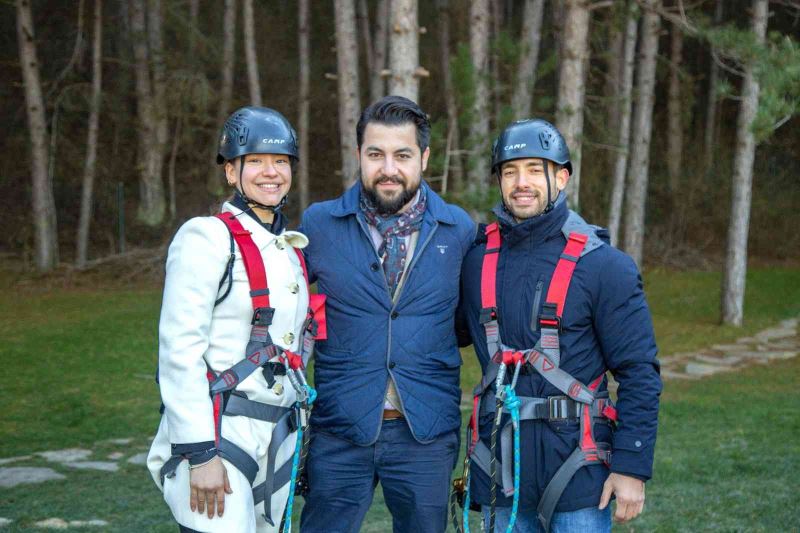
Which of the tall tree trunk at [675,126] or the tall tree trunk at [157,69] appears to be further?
the tall tree trunk at [675,126]

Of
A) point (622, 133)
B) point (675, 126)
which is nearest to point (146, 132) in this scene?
point (622, 133)

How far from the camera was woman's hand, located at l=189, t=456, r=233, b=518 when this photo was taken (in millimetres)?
3453

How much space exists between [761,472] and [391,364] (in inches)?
191

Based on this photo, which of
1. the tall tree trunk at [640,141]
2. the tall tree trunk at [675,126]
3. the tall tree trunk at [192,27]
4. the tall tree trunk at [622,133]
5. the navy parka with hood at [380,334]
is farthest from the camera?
the tall tree trunk at [675,126]

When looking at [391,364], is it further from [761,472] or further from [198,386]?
[761,472]

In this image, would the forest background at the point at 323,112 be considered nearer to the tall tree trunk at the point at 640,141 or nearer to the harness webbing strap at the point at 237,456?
the tall tree trunk at the point at 640,141

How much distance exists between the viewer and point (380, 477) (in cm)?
415

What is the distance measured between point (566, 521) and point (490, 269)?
971 mm

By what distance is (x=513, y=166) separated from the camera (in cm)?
390

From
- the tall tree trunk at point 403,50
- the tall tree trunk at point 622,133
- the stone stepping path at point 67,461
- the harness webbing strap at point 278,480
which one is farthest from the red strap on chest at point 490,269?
the tall tree trunk at point 622,133

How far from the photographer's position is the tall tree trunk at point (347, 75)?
15.1 m

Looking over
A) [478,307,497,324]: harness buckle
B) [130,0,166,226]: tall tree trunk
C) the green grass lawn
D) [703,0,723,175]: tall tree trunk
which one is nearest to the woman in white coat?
[478,307,497,324]: harness buckle

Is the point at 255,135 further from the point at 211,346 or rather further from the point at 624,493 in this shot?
the point at 624,493

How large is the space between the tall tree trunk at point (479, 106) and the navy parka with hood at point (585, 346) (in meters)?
8.58
